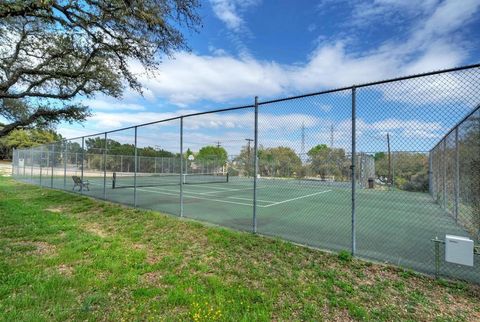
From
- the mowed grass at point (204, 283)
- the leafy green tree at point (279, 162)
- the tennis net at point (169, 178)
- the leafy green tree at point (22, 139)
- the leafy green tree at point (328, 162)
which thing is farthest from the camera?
the leafy green tree at point (22, 139)

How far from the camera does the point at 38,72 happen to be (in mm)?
9477

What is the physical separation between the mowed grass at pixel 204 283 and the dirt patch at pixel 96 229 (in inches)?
13.4

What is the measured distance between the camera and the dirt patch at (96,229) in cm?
607

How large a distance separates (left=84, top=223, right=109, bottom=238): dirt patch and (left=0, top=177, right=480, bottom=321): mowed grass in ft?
1.12

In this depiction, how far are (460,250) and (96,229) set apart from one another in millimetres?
6882

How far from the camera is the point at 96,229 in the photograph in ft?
21.3

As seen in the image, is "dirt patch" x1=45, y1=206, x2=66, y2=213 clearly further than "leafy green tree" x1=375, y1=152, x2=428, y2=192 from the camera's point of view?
Yes

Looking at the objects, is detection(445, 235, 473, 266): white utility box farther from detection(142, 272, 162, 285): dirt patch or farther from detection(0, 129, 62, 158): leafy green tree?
detection(0, 129, 62, 158): leafy green tree

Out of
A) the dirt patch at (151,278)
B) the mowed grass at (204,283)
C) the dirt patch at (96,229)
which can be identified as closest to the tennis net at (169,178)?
the dirt patch at (96,229)

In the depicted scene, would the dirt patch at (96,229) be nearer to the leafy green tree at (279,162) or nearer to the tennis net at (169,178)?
the leafy green tree at (279,162)

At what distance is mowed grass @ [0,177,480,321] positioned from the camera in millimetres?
2938

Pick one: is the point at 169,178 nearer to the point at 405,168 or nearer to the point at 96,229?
the point at 96,229

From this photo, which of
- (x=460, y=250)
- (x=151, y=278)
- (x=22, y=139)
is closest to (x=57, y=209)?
(x=151, y=278)

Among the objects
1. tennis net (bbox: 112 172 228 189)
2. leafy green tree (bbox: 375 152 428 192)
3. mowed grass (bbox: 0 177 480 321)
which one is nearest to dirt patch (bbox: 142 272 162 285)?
mowed grass (bbox: 0 177 480 321)
